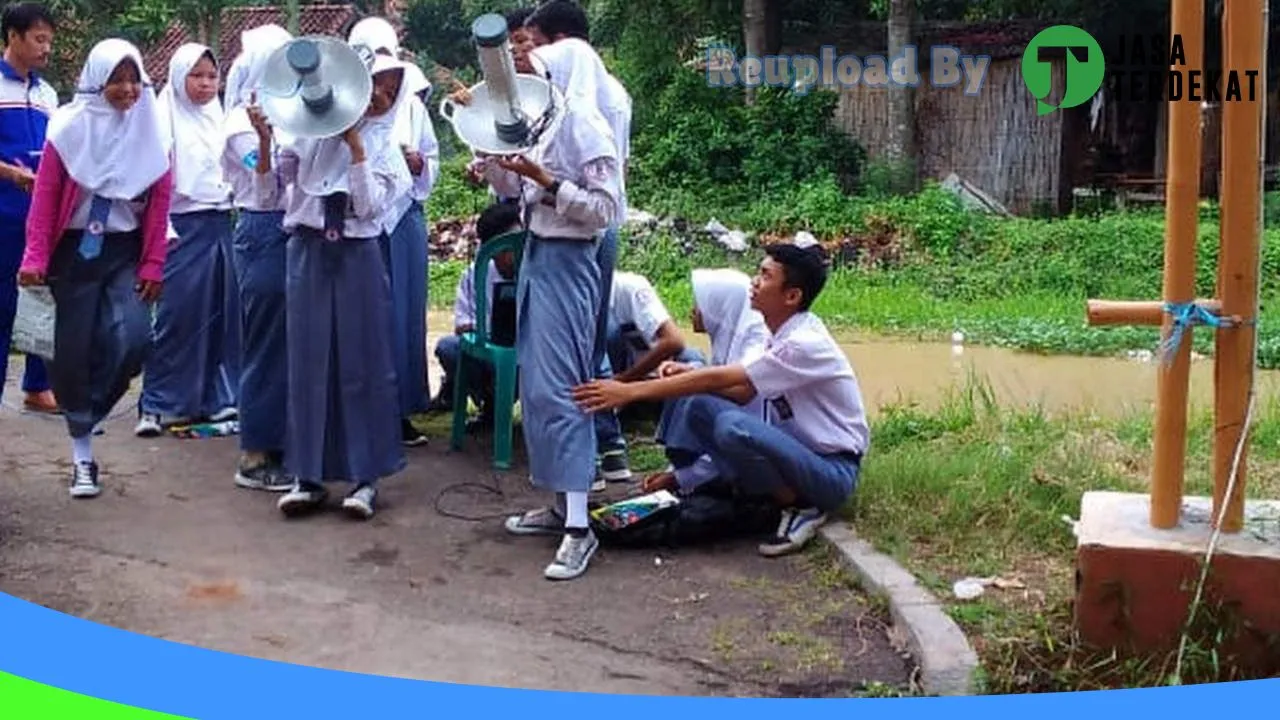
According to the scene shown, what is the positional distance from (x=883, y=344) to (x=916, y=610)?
6121mm

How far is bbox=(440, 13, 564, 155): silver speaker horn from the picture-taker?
12.8ft

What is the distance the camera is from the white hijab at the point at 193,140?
559 centimetres

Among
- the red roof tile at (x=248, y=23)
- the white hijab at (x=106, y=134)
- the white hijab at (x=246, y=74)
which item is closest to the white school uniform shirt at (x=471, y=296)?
the white hijab at (x=246, y=74)

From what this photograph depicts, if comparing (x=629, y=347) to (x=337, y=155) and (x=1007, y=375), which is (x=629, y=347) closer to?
(x=337, y=155)

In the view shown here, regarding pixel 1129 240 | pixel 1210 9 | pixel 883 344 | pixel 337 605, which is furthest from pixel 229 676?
pixel 1210 9

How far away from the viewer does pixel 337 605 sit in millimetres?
3715

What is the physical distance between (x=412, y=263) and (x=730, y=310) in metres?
1.34

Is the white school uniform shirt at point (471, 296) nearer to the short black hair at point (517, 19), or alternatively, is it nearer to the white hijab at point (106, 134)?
the short black hair at point (517, 19)

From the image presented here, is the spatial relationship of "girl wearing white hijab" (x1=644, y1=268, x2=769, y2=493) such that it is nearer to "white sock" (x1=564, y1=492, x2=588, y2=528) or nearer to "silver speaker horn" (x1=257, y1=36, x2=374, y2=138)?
"white sock" (x1=564, y1=492, x2=588, y2=528)

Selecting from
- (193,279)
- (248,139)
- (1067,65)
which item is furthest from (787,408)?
(1067,65)

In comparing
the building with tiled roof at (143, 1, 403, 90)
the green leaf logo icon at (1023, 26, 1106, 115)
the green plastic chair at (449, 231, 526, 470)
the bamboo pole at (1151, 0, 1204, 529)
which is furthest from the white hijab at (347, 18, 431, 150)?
the building with tiled roof at (143, 1, 403, 90)

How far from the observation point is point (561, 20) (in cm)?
432

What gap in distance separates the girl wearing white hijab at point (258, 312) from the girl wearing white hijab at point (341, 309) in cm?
40

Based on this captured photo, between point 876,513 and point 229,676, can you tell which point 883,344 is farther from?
point 229,676
